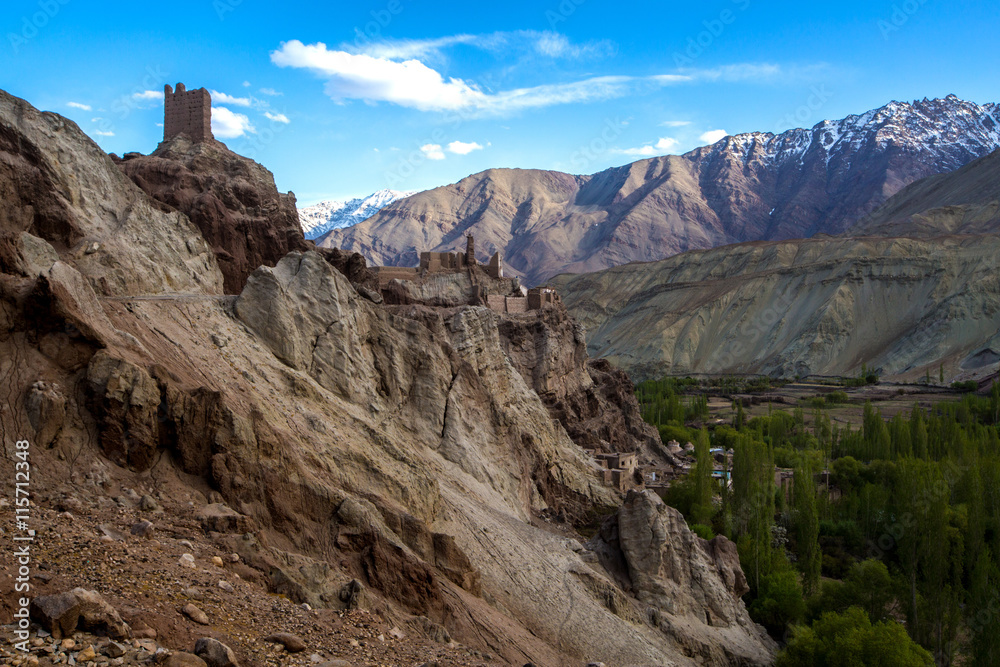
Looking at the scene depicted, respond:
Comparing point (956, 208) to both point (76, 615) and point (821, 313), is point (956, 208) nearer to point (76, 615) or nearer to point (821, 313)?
point (821, 313)

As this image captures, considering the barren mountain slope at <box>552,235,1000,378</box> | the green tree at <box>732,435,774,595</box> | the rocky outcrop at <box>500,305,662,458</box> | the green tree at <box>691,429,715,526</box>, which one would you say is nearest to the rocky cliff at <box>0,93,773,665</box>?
the green tree at <box>732,435,774,595</box>

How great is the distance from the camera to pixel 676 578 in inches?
1045

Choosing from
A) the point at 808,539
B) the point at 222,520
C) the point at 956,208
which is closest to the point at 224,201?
the point at 222,520

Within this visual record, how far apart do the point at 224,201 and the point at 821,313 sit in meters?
117

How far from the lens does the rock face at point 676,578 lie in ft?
83.8

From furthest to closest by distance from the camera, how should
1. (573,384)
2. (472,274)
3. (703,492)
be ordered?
(573,384) → (472,274) → (703,492)

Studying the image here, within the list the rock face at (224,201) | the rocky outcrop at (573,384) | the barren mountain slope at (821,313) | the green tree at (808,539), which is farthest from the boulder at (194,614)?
the barren mountain slope at (821,313)

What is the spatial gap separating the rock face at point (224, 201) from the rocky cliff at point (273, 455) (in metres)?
2.16

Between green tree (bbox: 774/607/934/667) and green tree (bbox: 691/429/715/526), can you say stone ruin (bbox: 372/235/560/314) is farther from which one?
green tree (bbox: 774/607/934/667)

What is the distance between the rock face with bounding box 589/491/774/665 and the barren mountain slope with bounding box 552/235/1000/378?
96292 millimetres

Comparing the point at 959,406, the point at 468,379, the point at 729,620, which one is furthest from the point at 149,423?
the point at 959,406

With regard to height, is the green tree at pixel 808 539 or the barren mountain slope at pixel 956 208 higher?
the barren mountain slope at pixel 956 208

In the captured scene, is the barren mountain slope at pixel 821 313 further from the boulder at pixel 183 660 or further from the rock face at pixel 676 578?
the boulder at pixel 183 660

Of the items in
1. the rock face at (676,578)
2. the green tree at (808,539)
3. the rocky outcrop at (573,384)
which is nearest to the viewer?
the rock face at (676,578)
